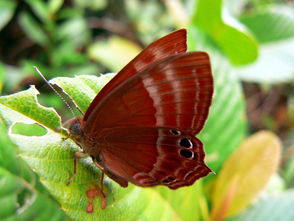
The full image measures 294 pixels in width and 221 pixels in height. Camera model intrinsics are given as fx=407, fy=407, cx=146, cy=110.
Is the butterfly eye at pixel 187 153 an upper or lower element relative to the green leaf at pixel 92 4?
upper

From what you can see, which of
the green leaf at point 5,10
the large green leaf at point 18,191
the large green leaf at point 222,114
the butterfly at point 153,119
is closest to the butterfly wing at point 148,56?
the butterfly at point 153,119

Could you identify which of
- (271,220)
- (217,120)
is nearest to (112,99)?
(217,120)

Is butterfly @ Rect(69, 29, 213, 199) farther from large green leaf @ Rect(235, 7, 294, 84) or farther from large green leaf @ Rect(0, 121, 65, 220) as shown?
large green leaf @ Rect(235, 7, 294, 84)

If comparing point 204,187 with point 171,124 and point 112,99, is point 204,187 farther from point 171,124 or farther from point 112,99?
point 112,99

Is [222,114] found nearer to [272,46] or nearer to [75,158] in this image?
[75,158]

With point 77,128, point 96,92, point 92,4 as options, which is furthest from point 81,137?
point 92,4

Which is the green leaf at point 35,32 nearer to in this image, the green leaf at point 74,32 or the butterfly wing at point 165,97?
the green leaf at point 74,32
